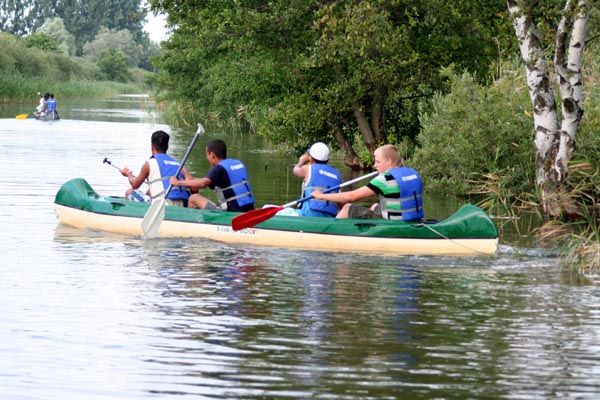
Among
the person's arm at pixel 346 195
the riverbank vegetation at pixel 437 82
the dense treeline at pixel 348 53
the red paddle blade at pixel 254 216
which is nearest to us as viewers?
the person's arm at pixel 346 195

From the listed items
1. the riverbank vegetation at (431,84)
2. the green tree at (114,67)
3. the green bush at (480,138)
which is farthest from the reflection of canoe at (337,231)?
the green tree at (114,67)

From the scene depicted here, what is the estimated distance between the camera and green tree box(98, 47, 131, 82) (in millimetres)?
109688

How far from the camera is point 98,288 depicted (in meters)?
9.88

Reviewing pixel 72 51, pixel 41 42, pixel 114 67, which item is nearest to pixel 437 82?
pixel 41 42

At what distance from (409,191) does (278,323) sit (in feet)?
12.6

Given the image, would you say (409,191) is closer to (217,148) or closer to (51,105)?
(217,148)

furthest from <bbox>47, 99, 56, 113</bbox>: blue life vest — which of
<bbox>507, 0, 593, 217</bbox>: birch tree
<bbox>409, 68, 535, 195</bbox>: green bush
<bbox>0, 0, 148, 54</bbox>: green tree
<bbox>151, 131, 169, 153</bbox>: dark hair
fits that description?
<bbox>0, 0, 148, 54</bbox>: green tree

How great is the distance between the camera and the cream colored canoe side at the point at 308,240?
1205 centimetres

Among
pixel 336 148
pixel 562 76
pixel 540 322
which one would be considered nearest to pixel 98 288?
pixel 540 322

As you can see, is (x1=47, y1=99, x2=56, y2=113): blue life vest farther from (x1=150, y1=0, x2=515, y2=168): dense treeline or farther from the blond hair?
the blond hair

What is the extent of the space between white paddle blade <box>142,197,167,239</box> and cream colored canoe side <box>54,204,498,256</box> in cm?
7

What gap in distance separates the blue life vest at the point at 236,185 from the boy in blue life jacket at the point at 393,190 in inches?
43.8

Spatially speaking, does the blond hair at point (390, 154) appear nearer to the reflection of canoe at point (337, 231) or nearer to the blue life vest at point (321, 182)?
the reflection of canoe at point (337, 231)

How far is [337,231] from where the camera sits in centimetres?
1233
